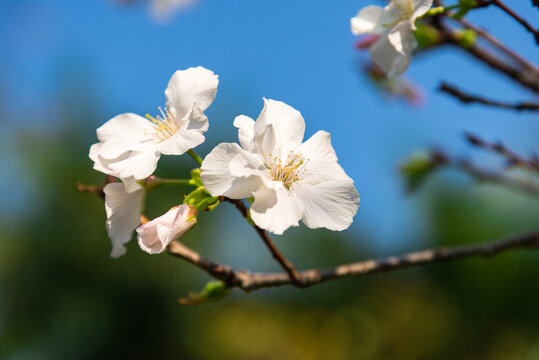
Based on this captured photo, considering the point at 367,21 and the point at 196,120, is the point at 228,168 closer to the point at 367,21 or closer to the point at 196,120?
the point at 196,120

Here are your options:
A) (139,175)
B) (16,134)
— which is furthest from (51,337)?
(139,175)

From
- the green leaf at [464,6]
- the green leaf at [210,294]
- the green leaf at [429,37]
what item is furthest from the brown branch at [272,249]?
the green leaf at [429,37]

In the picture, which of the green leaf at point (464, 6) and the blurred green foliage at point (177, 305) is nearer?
the green leaf at point (464, 6)

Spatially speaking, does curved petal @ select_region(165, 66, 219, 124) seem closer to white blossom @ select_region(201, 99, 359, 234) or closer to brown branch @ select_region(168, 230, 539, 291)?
white blossom @ select_region(201, 99, 359, 234)

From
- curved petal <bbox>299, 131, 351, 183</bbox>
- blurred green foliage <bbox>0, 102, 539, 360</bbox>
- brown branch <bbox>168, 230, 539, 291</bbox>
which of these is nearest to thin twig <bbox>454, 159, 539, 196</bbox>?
brown branch <bbox>168, 230, 539, 291</bbox>

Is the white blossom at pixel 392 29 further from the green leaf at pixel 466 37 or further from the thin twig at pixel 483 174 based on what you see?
the thin twig at pixel 483 174

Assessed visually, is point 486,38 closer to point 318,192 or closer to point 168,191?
point 318,192

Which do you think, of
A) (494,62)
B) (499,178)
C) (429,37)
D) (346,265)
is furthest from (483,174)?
(346,265)
